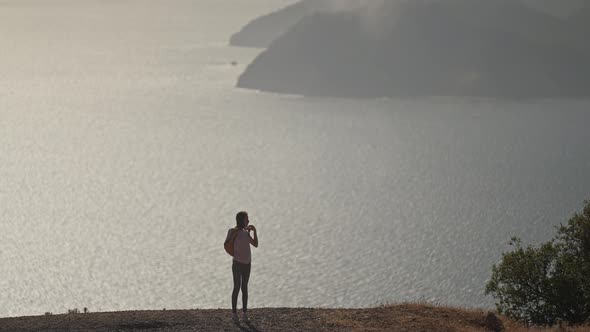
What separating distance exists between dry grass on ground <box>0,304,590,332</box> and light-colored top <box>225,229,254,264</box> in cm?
201

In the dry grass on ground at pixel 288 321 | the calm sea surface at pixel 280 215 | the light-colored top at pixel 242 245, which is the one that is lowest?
the calm sea surface at pixel 280 215

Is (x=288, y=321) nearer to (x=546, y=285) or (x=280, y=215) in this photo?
(x=546, y=285)

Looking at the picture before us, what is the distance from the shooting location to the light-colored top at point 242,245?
22672 millimetres

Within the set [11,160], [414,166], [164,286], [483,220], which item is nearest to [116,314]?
[164,286]

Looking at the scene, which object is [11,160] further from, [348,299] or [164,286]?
[348,299]

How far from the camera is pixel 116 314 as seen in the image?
25484mm

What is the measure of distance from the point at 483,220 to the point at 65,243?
6443 centimetres

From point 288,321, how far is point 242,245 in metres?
2.96

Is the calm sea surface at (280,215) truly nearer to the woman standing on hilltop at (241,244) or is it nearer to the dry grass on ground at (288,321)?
the dry grass on ground at (288,321)

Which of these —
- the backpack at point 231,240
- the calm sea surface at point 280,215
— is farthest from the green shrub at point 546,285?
the calm sea surface at point 280,215

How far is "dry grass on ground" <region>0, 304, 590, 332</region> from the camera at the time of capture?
23.2 m

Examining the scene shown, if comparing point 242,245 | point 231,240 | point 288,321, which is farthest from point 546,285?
point 231,240

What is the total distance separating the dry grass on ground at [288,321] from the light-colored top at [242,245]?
6.61ft

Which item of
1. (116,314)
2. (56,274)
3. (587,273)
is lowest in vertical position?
(56,274)
